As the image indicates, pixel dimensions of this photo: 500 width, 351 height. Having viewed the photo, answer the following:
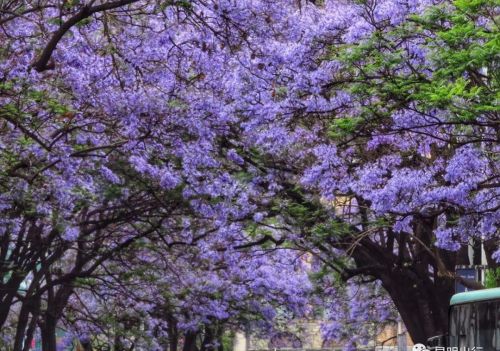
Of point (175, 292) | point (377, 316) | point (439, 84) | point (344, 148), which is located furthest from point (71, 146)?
point (377, 316)

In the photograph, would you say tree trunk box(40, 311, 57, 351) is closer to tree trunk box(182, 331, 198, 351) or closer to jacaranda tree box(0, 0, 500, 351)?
jacaranda tree box(0, 0, 500, 351)

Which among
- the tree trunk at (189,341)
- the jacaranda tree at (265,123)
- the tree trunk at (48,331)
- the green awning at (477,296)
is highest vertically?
the jacaranda tree at (265,123)

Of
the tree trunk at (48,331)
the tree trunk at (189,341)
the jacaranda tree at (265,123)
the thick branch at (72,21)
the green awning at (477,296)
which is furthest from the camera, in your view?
the tree trunk at (189,341)

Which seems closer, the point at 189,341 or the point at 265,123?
the point at 265,123

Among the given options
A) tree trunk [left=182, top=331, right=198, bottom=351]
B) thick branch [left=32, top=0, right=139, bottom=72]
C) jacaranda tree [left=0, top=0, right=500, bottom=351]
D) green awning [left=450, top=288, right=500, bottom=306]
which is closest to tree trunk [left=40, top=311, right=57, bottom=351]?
jacaranda tree [left=0, top=0, right=500, bottom=351]

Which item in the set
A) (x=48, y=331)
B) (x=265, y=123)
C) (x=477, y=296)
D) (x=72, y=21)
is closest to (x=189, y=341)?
(x=48, y=331)

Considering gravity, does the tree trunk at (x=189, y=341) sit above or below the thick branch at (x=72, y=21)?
below

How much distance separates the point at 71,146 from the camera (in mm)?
14172

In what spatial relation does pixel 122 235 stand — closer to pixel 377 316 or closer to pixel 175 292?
pixel 175 292

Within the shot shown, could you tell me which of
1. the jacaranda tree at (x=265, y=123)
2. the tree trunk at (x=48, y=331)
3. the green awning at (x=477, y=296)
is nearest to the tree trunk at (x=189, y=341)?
the tree trunk at (x=48, y=331)

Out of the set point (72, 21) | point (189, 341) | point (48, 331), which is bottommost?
point (48, 331)

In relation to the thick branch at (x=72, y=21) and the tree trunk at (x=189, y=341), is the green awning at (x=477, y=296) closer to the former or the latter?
the thick branch at (x=72, y=21)

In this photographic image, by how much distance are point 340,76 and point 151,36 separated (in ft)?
8.29

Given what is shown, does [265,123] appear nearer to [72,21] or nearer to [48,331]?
[72,21]
